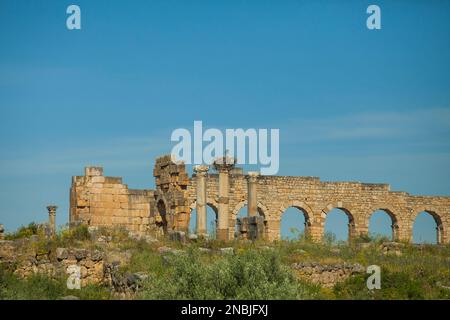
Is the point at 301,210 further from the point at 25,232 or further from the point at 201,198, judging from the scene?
the point at 25,232

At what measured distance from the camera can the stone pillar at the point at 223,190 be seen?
30.4m

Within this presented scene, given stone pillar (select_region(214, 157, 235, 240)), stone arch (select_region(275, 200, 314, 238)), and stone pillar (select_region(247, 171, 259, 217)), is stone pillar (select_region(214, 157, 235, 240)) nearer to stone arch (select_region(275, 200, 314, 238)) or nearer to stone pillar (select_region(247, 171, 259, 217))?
stone pillar (select_region(247, 171, 259, 217))

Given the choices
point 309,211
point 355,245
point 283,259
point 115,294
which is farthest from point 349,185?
point 115,294

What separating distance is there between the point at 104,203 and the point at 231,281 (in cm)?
1221

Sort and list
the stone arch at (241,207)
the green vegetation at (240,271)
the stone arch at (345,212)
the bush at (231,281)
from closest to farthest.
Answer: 1. the bush at (231,281)
2. the green vegetation at (240,271)
3. the stone arch at (241,207)
4. the stone arch at (345,212)

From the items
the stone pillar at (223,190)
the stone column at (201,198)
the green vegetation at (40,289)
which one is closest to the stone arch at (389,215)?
the stone column at (201,198)

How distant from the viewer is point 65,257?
876 inches

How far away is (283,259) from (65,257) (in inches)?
202

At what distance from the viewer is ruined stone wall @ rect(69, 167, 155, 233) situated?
2923cm

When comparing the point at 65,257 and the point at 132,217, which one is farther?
the point at 132,217

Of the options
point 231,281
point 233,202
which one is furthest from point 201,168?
point 231,281

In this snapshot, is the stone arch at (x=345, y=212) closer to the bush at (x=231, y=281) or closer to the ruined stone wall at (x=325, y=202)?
the ruined stone wall at (x=325, y=202)

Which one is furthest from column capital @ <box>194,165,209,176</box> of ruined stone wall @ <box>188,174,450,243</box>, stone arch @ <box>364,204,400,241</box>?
stone arch @ <box>364,204,400,241</box>
